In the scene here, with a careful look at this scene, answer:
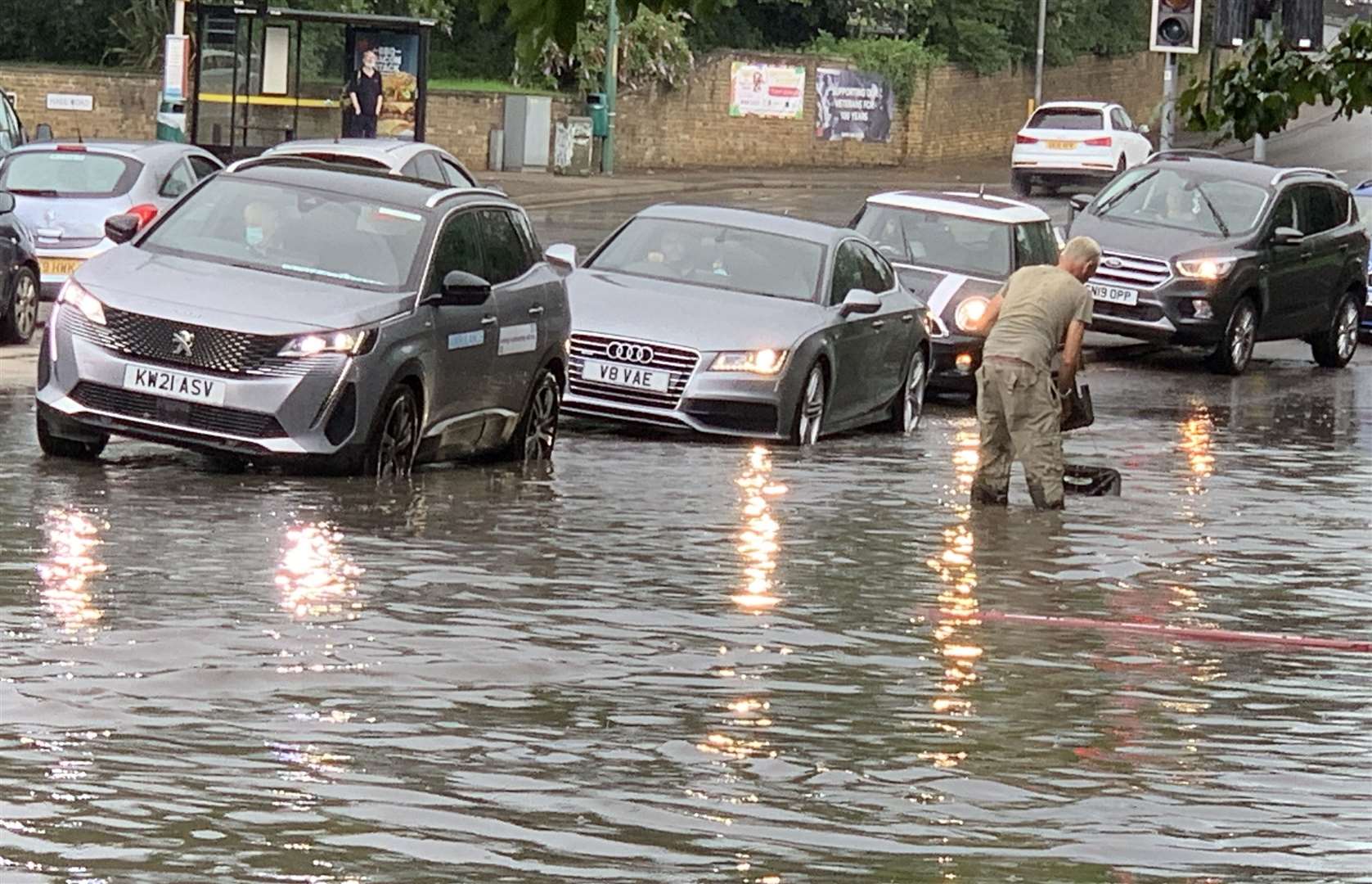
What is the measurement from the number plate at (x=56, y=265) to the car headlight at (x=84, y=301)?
10.1 meters

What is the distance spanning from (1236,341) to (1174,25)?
3220mm

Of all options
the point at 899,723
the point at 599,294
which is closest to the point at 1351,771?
the point at 899,723

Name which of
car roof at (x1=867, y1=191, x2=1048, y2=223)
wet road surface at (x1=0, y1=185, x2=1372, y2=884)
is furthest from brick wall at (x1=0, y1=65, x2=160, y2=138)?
wet road surface at (x1=0, y1=185, x2=1372, y2=884)

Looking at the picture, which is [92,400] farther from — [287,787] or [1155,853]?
[1155,853]

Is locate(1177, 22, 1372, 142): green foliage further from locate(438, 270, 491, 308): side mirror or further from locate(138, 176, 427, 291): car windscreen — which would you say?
locate(138, 176, 427, 291): car windscreen

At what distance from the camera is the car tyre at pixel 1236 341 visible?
27.4 m

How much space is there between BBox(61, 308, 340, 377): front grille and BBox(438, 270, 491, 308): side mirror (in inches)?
41.0

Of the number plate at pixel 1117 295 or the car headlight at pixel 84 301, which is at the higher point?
the car headlight at pixel 84 301

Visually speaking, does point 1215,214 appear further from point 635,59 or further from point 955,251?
point 635,59

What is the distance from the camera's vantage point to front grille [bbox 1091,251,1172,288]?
1066 inches

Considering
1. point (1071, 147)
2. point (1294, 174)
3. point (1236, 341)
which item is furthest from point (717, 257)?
point (1071, 147)

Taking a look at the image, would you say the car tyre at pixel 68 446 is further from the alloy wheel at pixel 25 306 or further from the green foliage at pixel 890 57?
the green foliage at pixel 890 57

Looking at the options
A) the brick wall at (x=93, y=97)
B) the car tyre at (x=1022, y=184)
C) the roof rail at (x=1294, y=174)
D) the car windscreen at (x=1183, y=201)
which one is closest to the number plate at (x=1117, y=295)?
the car windscreen at (x=1183, y=201)

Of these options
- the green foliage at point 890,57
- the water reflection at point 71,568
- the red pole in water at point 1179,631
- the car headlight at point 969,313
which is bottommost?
the red pole in water at point 1179,631
